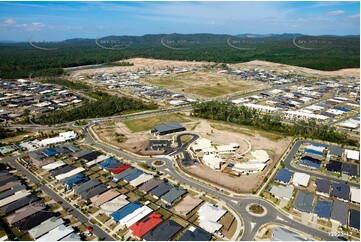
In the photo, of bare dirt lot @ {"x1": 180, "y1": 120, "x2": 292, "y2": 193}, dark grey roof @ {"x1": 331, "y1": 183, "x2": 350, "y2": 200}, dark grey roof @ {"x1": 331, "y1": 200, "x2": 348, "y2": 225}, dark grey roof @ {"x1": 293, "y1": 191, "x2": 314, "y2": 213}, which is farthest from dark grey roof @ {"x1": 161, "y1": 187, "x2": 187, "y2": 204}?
dark grey roof @ {"x1": 331, "y1": 183, "x2": 350, "y2": 200}

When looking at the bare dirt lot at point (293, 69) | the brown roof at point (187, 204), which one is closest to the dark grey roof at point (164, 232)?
the brown roof at point (187, 204)

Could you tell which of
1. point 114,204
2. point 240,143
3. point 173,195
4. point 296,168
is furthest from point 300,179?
point 114,204

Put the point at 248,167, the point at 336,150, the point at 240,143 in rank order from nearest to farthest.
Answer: the point at 248,167 → the point at 336,150 → the point at 240,143

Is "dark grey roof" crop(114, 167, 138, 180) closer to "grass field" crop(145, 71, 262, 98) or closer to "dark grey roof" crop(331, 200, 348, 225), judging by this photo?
"dark grey roof" crop(331, 200, 348, 225)

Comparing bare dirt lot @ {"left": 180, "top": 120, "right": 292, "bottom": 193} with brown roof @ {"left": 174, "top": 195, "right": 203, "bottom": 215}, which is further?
bare dirt lot @ {"left": 180, "top": 120, "right": 292, "bottom": 193}

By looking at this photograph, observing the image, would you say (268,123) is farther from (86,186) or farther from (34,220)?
(34,220)
